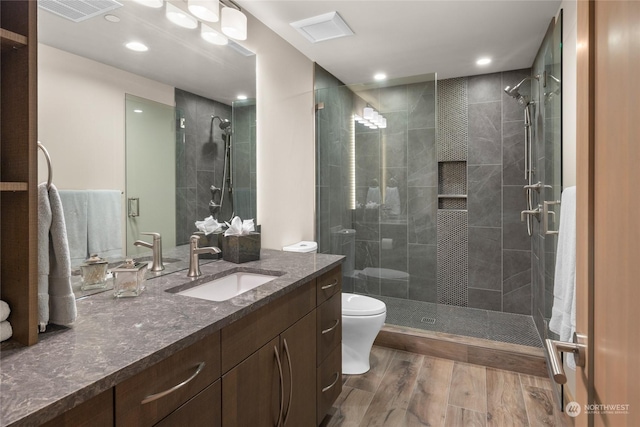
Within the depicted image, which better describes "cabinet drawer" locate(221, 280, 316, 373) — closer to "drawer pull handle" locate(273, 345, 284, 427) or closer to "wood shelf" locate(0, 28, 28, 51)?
"drawer pull handle" locate(273, 345, 284, 427)

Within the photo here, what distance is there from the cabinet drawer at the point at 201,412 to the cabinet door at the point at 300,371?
39cm

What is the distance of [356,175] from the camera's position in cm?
329

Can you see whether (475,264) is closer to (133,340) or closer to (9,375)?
(133,340)

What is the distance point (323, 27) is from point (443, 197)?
2.19 meters

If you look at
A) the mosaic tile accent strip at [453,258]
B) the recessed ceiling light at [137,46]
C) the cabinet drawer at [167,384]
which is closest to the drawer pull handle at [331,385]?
the cabinet drawer at [167,384]

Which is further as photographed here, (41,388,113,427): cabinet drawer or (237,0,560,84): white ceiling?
(237,0,560,84): white ceiling

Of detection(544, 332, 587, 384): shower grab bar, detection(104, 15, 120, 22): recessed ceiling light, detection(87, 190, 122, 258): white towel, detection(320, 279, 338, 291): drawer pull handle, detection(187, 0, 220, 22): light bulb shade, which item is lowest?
detection(320, 279, 338, 291): drawer pull handle

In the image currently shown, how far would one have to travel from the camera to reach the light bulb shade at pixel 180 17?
5.60ft

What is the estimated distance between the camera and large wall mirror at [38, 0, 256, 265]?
4.11 feet

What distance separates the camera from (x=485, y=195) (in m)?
3.57

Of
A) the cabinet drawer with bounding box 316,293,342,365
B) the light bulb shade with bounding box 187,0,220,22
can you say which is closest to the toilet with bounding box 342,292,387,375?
the cabinet drawer with bounding box 316,293,342,365

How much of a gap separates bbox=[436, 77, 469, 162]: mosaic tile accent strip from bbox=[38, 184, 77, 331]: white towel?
3400 mm

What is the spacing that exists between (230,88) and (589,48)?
1.86 meters

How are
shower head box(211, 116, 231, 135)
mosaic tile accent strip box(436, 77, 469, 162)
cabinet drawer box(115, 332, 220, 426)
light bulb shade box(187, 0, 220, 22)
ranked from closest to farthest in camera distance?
cabinet drawer box(115, 332, 220, 426) → light bulb shade box(187, 0, 220, 22) → shower head box(211, 116, 231, 135) → mosaic tile accent strip box(436, 77, 469, 162)
